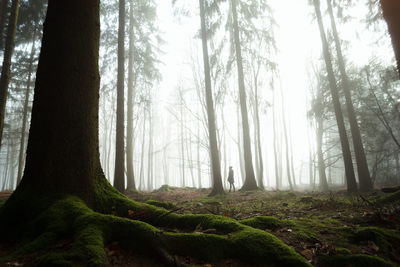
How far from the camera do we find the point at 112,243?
2578 mm

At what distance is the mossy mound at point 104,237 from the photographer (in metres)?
2.27

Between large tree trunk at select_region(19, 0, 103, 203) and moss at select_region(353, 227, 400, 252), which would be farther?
large tree trunk at select_region(19, 0, 103, 203)

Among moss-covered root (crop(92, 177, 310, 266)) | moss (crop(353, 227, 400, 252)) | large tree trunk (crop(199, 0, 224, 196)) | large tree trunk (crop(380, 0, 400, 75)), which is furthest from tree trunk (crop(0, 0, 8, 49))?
moss (crop(353, 227, 400, 252))

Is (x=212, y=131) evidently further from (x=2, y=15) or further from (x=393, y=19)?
(x=2, y=15)

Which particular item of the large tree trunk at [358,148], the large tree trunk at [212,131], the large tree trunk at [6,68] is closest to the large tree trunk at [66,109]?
the large tree trunk at [6,68]

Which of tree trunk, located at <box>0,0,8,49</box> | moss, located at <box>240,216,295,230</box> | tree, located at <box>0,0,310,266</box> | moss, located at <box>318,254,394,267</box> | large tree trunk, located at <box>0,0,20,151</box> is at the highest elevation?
tree trunk, located at <box>0,0,8,49</box>

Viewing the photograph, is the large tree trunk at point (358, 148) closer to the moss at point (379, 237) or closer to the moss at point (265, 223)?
the moss at point (379, 237)

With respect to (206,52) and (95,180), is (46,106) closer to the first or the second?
(95,180)

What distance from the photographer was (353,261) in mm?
2406

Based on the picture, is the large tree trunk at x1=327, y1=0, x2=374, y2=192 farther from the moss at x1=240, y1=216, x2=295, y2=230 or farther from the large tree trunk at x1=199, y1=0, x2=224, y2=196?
the moss at x1=240, y1=216, x2=295, y2=230

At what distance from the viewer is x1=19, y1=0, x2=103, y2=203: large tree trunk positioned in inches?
125

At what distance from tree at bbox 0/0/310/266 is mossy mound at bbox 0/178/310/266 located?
11mm

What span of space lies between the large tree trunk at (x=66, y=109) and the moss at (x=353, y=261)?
11.6 ft

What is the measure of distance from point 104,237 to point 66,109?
6.89 ft
